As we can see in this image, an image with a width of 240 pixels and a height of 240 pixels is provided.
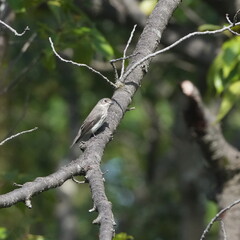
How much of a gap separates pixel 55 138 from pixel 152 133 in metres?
2.41

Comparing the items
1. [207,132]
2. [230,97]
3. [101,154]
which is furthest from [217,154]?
[101,154]

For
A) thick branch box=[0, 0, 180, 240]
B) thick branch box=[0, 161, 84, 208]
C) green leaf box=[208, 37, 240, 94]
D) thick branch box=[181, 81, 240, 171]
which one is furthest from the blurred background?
thick branch box=[0, 161, 84, 208]

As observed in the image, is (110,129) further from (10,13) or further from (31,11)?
(31,11)

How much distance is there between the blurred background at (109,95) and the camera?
637 centimetres

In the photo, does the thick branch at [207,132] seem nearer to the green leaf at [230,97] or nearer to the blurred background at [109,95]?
the blurred background at [109,95]

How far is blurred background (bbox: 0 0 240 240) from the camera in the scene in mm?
6371

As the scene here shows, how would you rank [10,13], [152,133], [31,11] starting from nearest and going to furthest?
[10,13] < [31,11] < [152,133]

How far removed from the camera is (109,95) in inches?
494

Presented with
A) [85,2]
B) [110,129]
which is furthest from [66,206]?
[110,129]

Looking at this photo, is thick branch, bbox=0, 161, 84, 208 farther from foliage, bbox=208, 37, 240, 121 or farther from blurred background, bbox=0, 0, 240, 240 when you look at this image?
foliage, bbox=208, 37, 240, 121

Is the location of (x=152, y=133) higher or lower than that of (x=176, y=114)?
higher

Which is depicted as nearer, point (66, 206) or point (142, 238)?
point (142, 238)

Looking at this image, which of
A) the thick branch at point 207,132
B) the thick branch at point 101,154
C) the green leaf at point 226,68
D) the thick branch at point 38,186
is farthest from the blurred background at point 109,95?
the thick branch at point 38,186

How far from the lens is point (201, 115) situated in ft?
23.3
